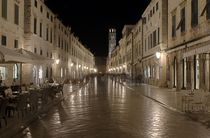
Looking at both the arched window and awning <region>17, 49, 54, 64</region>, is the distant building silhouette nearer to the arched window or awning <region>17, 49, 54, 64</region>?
the arched window

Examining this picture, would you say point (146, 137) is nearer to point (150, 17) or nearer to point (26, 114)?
point (26, 114)

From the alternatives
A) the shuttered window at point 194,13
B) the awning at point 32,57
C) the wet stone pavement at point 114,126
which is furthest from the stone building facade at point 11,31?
the shuttered window at point 194,13

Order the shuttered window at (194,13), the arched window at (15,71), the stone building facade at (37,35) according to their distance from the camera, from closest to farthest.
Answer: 1. the shuttered window at (194,13)
2. the arched window at (15,71)
3. the stone building facade at (37,35)

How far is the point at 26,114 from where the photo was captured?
47.0ft

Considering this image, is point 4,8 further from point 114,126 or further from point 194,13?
point 114,126

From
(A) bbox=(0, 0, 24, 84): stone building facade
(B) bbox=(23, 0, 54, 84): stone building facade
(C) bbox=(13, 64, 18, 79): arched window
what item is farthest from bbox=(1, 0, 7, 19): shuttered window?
(C) bbox=(13, 64, 18, 79): arched window

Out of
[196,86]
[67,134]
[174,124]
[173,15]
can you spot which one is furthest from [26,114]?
[173,15]

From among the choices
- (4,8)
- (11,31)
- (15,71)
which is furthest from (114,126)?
(15,71)

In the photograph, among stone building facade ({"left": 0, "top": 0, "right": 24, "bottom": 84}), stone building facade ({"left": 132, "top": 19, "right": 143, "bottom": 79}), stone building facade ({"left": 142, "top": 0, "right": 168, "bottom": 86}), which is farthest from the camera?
stone building facade ({"left": 132, "top": 19, "right": 143, "bottom": 79})

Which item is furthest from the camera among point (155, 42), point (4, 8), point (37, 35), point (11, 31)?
point (155, 42)

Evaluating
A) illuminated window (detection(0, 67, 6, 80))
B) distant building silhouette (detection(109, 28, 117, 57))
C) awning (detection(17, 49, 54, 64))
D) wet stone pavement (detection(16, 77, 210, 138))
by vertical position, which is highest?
distant building silhouette (detection(109, 28, 117, 57))

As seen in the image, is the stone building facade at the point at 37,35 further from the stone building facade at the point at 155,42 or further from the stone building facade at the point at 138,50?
the stone building facade at the point at 138,50

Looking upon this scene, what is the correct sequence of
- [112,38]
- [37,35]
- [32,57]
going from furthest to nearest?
[112,38]
[37,35]
[32,57]

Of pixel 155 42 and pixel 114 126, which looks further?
pixel 155 42
